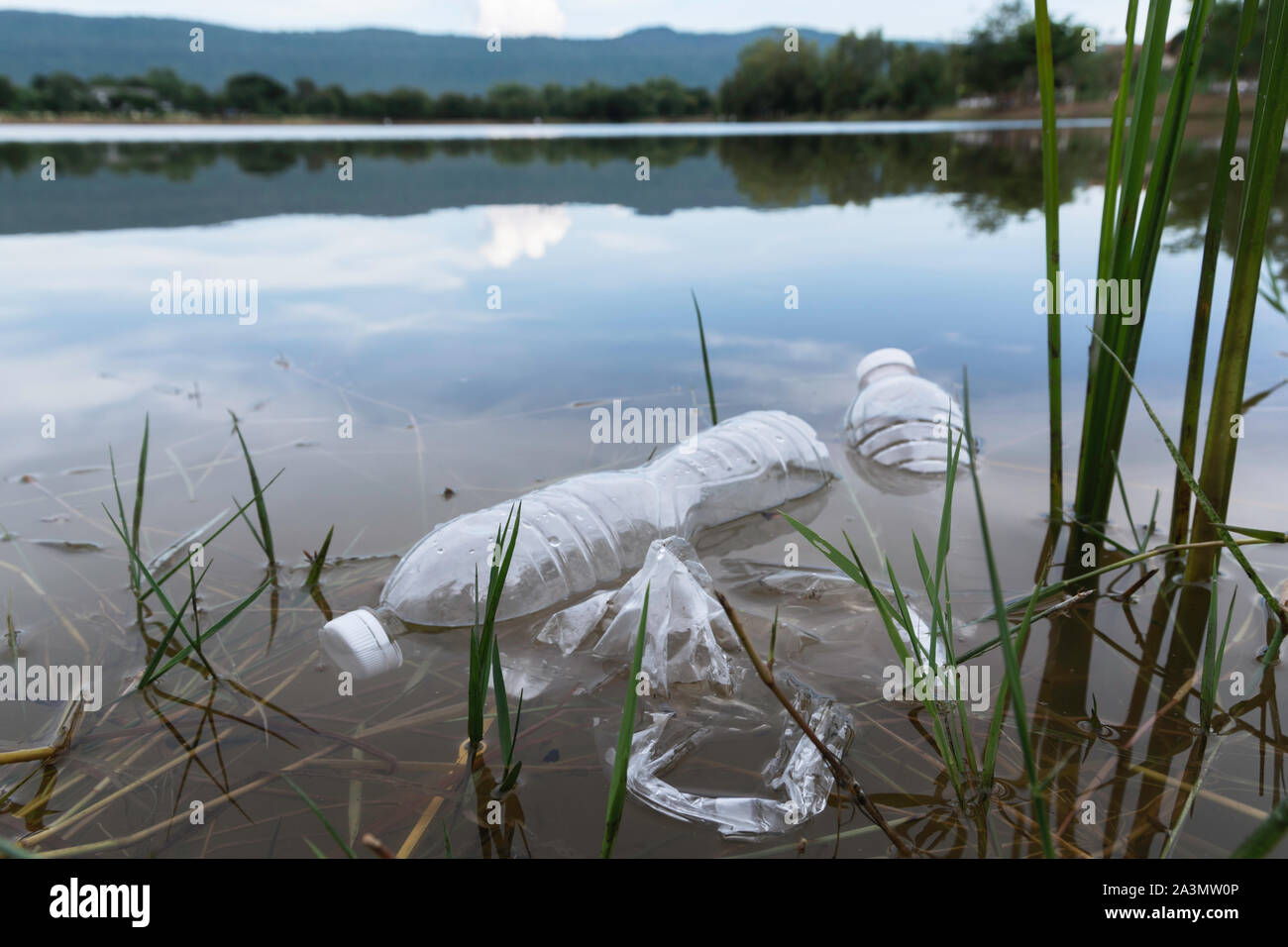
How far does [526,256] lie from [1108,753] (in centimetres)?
428

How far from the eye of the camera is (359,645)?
4.10 feet

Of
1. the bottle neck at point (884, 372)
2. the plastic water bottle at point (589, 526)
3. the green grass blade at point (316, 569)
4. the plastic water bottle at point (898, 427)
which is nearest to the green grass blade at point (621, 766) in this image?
the plastic water bottle at point (589, 526)

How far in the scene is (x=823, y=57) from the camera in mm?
34531

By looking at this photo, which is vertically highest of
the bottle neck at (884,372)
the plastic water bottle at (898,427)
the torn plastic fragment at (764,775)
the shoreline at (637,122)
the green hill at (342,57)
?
the green hill at (342,57)

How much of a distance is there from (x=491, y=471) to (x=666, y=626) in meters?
0.95

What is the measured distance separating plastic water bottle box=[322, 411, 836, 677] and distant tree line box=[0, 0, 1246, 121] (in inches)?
1146

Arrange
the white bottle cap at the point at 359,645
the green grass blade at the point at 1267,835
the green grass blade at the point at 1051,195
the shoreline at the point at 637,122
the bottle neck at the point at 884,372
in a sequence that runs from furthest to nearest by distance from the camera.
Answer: the shoreline at the point at 637,122 → the bottle neck at the point at 884,372 → the green grass blade at the point at 1051,195 → the white bottle cap at the point at 359,645 → the green grass blade at the point at 1267,835

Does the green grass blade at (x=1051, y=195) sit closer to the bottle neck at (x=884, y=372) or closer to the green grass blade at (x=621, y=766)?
the bottle neck at (x=884, y=372)

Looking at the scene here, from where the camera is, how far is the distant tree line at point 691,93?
2794cm

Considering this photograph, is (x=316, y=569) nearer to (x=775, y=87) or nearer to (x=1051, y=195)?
(x=1051, y=195)

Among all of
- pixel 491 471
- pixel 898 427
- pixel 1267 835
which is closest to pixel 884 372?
pixel 898 427

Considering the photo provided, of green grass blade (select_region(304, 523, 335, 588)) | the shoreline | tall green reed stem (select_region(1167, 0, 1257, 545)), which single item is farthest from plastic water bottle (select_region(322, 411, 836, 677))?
the shoreline

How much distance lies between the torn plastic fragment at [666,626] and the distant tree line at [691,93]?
29902mm
